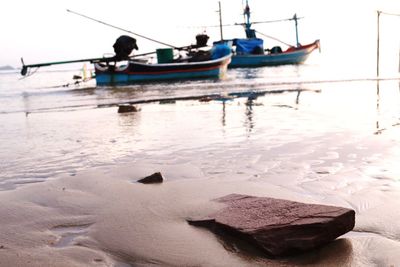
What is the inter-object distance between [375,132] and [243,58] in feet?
180

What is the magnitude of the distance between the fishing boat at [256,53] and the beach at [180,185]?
53016 millimetres

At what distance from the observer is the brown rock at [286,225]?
253 centimetres

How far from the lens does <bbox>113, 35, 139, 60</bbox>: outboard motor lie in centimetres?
3026

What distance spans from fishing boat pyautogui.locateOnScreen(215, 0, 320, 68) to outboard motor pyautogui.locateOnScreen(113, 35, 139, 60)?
2993 cm

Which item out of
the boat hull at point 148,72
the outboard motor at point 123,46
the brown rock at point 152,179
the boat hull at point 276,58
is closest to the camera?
the brown rock at point 152,179

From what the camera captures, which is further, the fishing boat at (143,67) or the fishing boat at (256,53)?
the fishing boat at (256,53)

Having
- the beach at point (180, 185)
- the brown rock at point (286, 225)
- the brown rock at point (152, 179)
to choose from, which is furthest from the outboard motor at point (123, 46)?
the brown rock at point (286, 225)

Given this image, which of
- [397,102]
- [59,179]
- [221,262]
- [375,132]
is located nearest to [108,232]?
[221,262]

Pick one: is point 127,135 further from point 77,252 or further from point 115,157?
point 77,252

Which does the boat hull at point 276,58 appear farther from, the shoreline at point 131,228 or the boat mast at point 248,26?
the shoreline at point 131,228

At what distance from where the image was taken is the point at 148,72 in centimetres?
3070

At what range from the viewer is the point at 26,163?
5445mm

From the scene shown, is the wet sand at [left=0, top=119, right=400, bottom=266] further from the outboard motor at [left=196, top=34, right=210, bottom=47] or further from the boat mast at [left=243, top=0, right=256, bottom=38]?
the boat mast at [left=243, top=0, right=256, bottom=38]

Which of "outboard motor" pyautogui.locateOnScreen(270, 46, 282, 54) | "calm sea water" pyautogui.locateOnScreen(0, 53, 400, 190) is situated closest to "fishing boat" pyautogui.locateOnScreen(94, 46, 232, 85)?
"calm sea water" pyautogui.locateOnScreen(0, 53, 400, 190)
